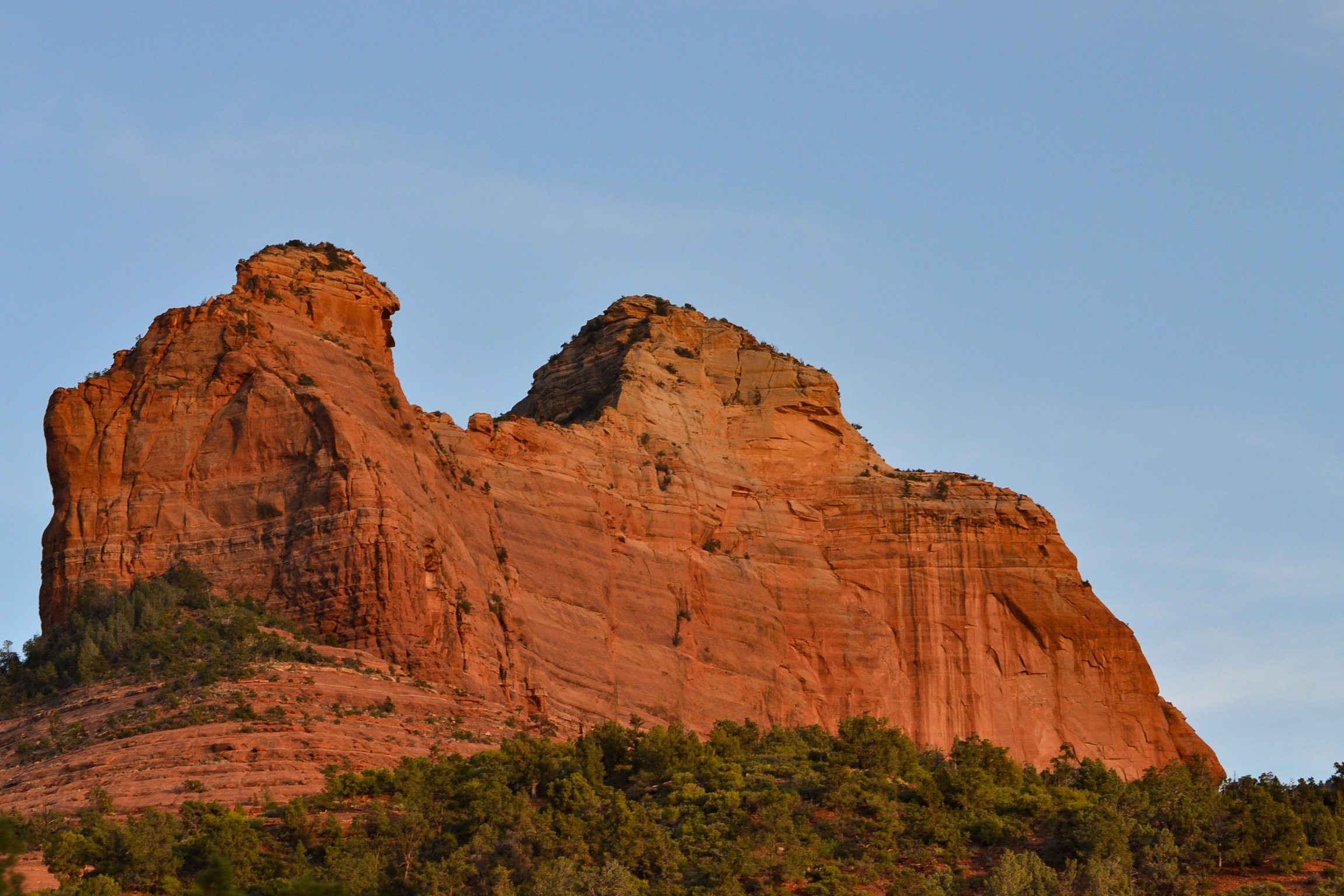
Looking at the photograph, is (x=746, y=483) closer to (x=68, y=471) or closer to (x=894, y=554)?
(x=894, y=554)

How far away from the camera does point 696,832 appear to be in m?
56.0

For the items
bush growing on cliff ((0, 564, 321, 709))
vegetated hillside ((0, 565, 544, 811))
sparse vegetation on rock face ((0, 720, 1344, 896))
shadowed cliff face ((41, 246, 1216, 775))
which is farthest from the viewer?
shadowed cliff face ((41, 246, 1216, 775))

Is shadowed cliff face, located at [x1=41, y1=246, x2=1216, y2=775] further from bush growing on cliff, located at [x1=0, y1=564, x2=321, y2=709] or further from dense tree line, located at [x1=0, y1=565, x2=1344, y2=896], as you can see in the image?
dense tree line, located at [x1=0, y1=565, x2=1344, y2=896]

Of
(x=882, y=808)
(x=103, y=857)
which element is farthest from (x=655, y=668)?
(x=103, y=857)

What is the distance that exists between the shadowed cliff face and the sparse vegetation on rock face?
1163cm

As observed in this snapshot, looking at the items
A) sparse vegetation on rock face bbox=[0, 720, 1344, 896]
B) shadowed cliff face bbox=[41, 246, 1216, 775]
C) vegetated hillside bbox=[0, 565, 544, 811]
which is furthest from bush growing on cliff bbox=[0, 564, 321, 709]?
sparse vegetation on rock face bbox=[0, 720, 1344, 896]

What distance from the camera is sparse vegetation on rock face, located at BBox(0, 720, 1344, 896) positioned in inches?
2066

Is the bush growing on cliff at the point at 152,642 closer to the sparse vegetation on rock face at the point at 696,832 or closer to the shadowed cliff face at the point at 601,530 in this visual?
the shadowed cliff face at the point at 601,530

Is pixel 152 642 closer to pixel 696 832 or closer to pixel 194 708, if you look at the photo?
pixel 194 708

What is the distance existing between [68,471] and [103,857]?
70.9 feet

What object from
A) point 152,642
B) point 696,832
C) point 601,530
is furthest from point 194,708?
point 601,530

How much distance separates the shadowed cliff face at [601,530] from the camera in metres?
70.9

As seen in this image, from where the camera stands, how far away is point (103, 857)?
5262 centimetres

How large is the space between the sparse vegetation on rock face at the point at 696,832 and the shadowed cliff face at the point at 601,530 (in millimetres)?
11633
